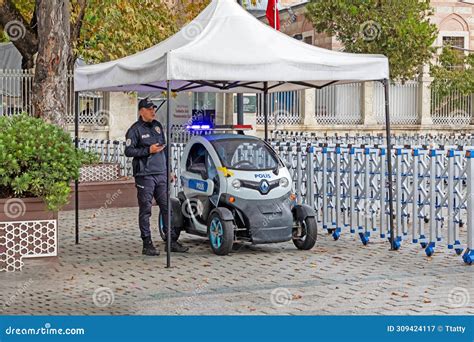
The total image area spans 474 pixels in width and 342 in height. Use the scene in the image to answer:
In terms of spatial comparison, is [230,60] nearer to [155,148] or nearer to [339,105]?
[155,148]

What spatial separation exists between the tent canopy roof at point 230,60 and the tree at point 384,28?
21110 millimetres

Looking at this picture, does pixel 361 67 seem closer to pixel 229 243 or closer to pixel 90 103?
pixel 229 243

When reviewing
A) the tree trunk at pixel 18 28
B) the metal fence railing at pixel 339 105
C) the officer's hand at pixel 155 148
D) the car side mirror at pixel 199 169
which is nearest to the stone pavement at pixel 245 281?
the car side mirror at pixel 199 169

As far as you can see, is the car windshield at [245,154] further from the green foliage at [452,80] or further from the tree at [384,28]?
the green foliage at [452,80]

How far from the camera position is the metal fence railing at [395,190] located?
12.4 m

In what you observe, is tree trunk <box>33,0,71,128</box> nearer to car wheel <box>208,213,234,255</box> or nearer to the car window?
the car window

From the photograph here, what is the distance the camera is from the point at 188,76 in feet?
37.9

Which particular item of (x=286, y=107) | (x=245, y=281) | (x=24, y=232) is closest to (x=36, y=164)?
(x=24, y=232)

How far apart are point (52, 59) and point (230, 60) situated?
7.30 metres

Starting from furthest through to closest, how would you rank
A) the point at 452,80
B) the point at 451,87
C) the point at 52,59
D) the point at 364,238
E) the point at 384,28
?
1. the point at 452,80
2. the point at 451,87
3. the point at 384,28
4. the point at 52,59
5. the point at 364,238

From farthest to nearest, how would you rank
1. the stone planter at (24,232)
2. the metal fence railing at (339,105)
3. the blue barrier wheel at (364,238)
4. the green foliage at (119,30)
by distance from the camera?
1. the metal fence railing at (339,105)
2. the green foliage at (119,30)
3. the blue barrier wheel at (364,238)
4. the stone planter at (24,232)

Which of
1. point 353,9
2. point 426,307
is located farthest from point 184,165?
point 353,9

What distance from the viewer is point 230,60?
470 inches

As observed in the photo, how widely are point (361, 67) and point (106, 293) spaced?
4.62 m
